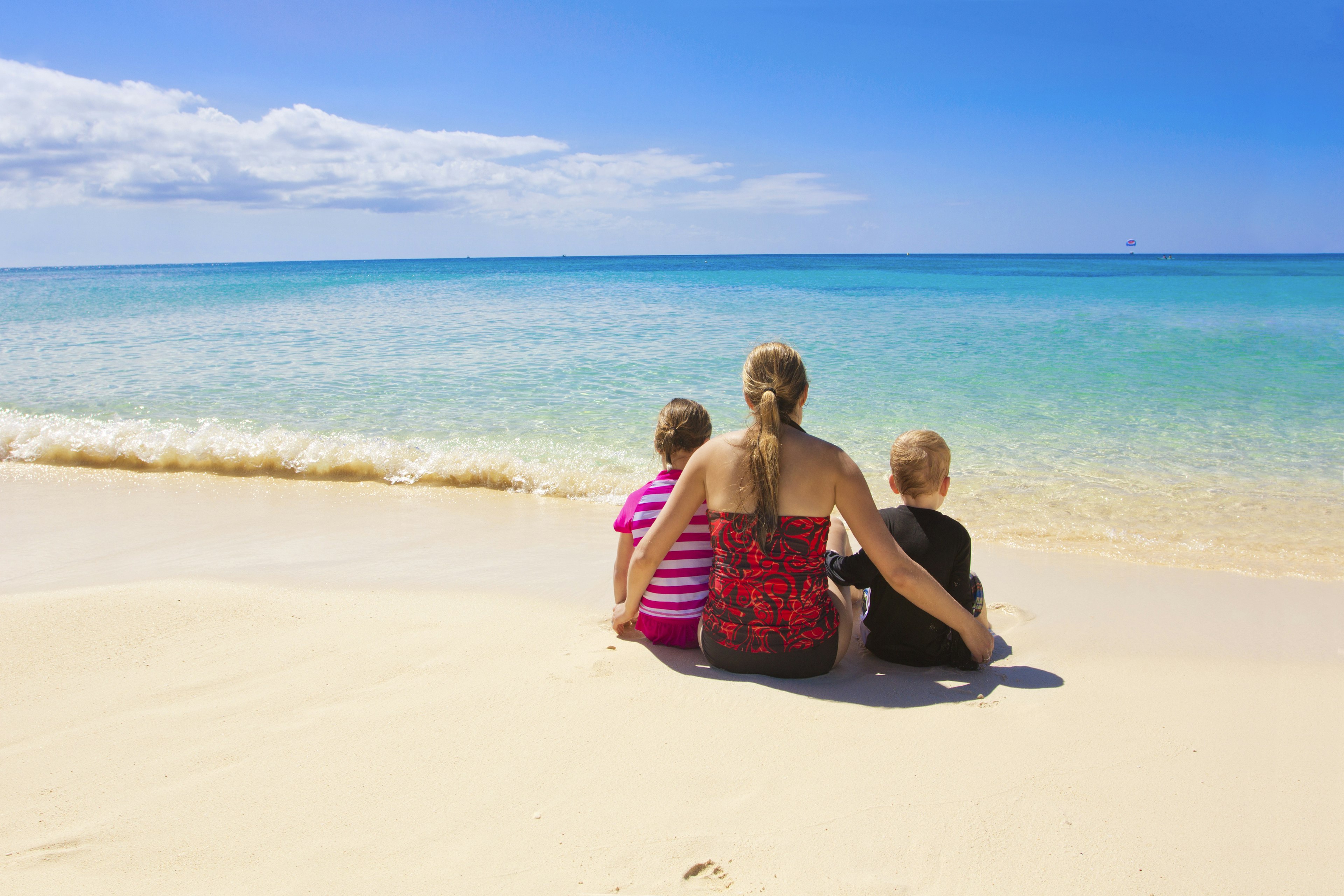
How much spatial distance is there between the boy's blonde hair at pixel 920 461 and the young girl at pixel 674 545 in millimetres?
819

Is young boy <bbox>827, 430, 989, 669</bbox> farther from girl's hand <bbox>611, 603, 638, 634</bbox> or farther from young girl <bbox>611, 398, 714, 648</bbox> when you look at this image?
girl's hand <bbox>611, 603, 638, 634</bbox>

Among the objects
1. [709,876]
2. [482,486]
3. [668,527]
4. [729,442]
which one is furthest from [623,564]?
[482,486]

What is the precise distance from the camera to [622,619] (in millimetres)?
3342

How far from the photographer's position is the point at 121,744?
8.09 feet

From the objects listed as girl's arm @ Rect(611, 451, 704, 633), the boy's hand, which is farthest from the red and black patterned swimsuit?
the boy's hand

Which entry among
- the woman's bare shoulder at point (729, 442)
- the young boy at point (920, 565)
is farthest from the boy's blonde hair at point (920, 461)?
the woman's bare shoulder at point (729, 442)

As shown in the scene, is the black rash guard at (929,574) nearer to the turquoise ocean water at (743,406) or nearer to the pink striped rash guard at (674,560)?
the pink striped rash guard at (674,560)

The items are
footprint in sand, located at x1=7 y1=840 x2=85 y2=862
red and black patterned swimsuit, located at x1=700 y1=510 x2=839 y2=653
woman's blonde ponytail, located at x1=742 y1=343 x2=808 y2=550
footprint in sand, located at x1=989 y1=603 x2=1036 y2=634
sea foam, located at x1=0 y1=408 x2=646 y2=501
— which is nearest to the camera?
footprint in sand, located at x1=7 y1=840 x2=85 y2=862

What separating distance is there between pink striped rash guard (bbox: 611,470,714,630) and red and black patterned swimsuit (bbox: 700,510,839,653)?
0.51 feet

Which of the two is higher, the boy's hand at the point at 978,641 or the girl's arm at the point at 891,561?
the girl's arm at the point at 891,561

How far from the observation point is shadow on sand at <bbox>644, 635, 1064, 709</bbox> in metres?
2.83

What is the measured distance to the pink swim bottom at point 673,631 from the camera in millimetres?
3223

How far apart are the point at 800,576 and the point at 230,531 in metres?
4.27

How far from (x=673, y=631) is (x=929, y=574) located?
1.11 m
